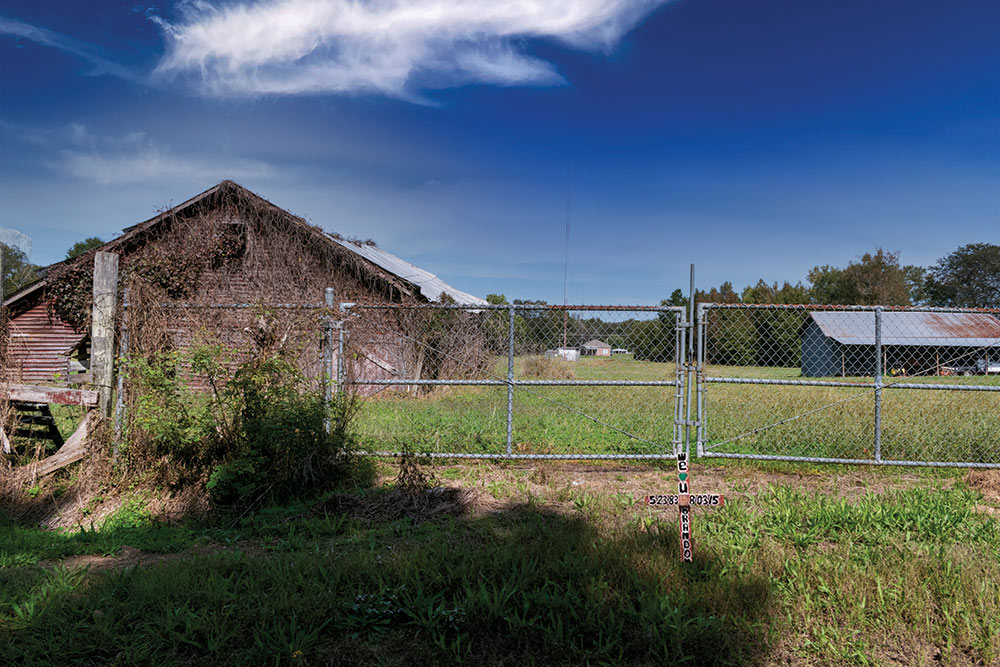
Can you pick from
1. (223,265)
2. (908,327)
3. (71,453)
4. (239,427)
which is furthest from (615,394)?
(908,327)

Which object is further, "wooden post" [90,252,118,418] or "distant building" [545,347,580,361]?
"distant building" [545,347,580,361]

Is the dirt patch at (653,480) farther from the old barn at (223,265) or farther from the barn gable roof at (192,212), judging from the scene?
the barn gable roof at (192,212)

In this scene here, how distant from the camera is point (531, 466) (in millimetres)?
6785

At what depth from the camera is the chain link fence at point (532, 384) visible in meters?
6.45

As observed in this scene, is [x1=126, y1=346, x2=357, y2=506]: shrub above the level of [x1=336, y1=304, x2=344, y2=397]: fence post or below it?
below

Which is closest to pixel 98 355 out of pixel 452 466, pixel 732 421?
pixel 452 466

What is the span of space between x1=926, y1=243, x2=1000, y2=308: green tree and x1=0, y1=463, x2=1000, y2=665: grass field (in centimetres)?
8103

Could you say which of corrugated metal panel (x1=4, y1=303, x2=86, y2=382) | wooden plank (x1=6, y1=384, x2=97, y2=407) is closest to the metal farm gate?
wooden plank (x1=6, y1=384, x2=97, y2=407)

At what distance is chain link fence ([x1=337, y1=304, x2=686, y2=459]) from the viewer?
6445mm

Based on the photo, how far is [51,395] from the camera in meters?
6.07

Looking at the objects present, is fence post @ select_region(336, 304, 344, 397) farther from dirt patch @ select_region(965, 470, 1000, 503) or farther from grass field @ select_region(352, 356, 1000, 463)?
dirt patch @ select_region(965, 470, 1000, 503)

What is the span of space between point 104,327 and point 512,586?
5.41 metres

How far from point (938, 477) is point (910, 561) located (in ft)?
11.2

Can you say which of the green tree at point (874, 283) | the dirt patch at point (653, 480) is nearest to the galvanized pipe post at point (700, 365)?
the dirt patch at point (653, 480)
